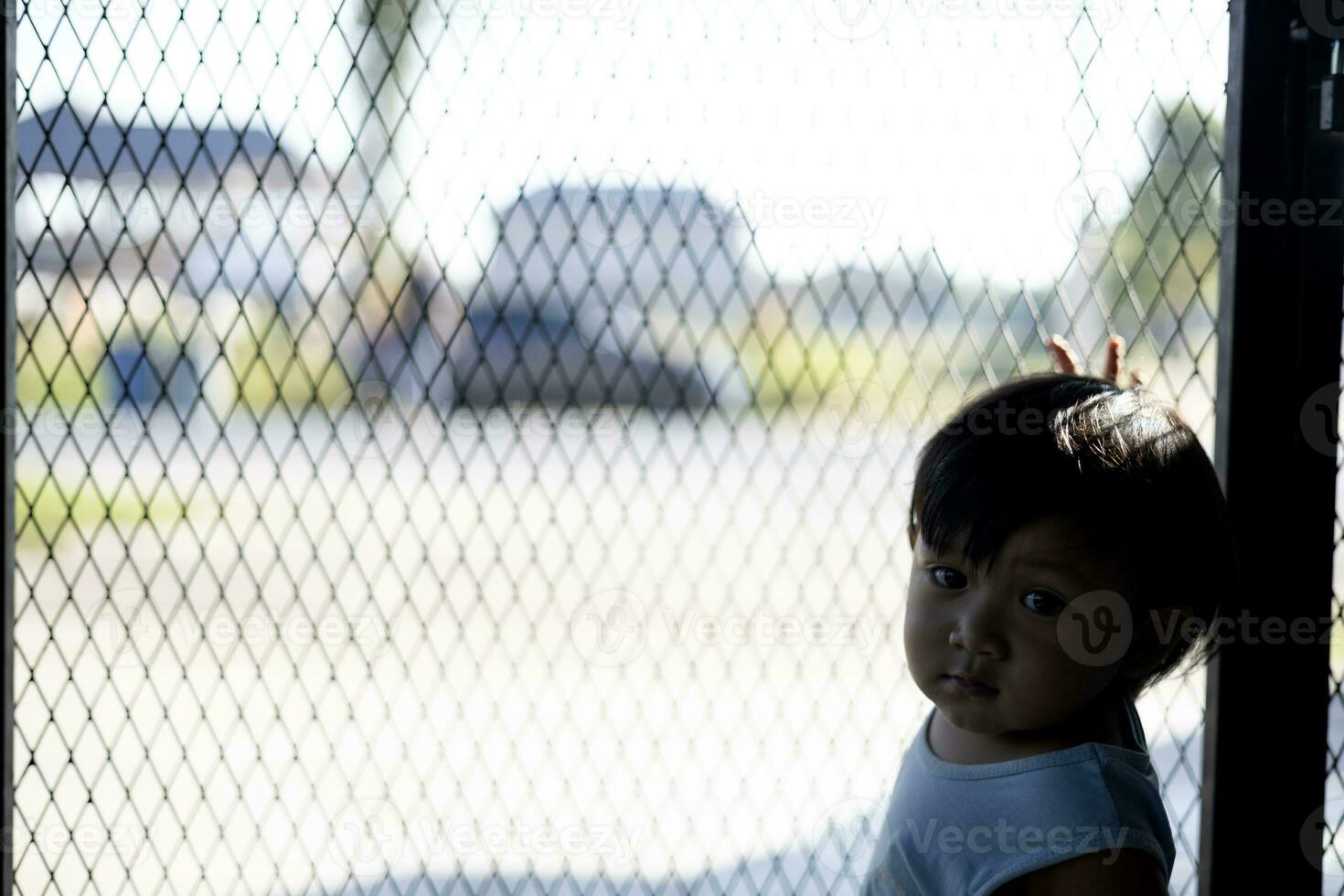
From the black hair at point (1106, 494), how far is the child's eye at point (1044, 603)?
3cm

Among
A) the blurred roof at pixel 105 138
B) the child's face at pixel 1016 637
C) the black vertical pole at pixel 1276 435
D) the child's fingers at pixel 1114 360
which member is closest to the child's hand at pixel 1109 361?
the child's fingers at pixel 1114 360

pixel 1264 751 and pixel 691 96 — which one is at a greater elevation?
pixel 691 96

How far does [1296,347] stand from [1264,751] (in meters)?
0.34

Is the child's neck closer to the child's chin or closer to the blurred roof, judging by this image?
the child's chin

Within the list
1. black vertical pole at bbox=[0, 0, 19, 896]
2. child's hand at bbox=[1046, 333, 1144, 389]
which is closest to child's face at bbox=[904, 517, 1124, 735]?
child's hand at bbox=[1046, 333, 1144, 389]

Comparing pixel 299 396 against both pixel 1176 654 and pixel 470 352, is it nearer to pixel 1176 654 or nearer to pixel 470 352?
pixel 470 352

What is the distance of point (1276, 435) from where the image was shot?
3.06ft

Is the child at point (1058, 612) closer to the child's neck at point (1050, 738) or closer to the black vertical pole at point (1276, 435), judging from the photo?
the child's neck at point (1050, 738)

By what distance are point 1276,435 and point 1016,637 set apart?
0.36 m

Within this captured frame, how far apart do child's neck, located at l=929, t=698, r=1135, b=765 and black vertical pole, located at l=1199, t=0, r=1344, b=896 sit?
216 millimetres

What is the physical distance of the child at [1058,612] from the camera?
0.72 metres

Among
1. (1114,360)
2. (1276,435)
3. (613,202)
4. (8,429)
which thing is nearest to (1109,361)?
(1114,360)

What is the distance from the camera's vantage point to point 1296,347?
0.93 metres

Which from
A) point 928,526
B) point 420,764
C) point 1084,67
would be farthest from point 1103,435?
point 420,764
